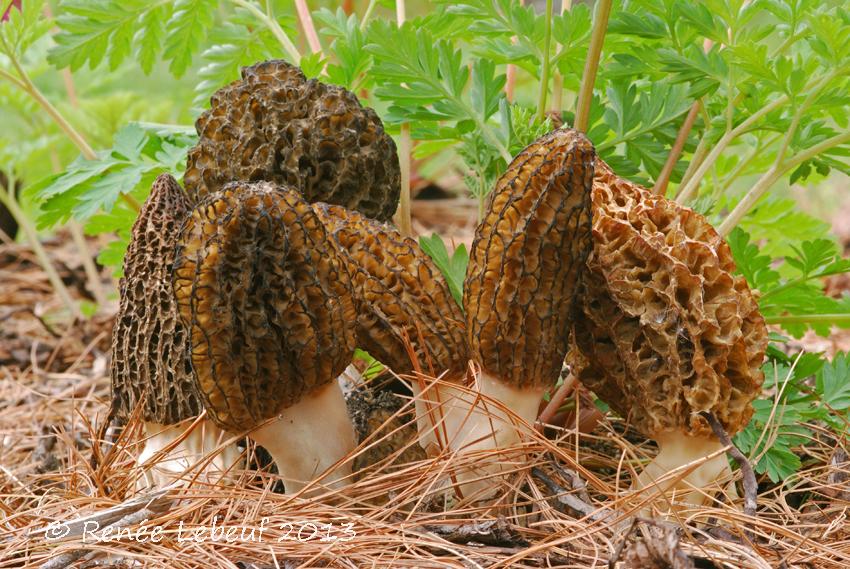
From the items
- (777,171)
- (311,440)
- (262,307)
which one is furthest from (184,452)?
(777,171)

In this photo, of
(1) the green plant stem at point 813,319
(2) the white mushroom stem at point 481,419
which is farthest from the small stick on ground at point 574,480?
(1) the green plant stem at point 813,319

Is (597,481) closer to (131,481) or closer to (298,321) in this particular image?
(298,321)

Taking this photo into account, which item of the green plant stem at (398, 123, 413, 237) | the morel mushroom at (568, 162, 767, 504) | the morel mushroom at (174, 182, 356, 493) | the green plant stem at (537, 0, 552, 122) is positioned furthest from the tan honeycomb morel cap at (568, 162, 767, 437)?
the green plant stem at (398, 123, 413, 237)

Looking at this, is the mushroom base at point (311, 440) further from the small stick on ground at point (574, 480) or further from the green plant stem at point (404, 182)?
the green plant stem at point (404, 182)

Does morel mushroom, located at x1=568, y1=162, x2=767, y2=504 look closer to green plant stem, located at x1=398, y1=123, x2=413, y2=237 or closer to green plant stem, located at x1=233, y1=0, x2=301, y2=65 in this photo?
green plant stem, located at x1=398, y1=123, x2=413, y2=237

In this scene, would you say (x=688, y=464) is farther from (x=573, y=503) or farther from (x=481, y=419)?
(x=481, y=419)
